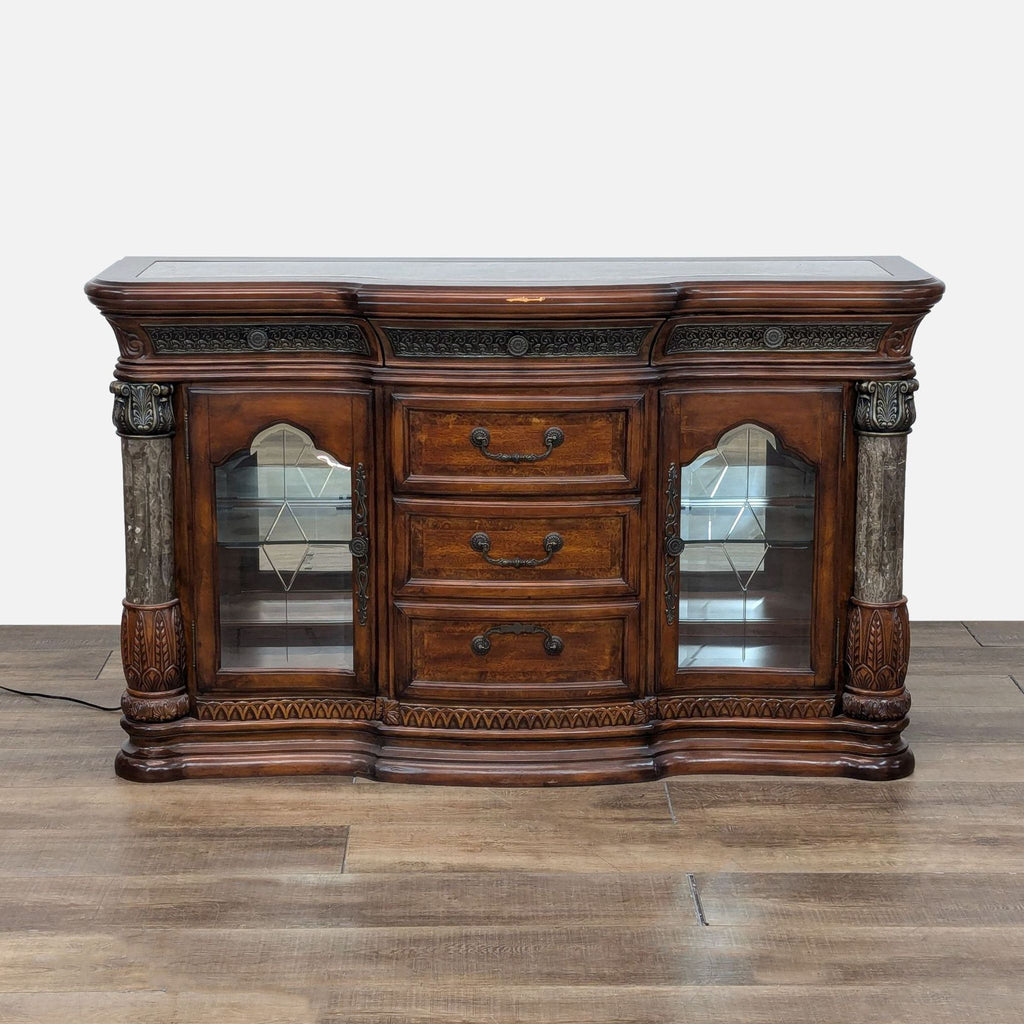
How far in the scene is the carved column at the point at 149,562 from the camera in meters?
3.56

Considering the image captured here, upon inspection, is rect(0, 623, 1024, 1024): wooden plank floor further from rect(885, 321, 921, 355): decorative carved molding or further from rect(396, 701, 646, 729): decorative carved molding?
rect(885, 321, 921, 355): decorative carved molding

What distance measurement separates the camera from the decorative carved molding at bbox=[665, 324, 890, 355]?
11.6 ft

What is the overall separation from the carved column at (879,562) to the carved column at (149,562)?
1.45 metres

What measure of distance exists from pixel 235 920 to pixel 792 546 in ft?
4.67

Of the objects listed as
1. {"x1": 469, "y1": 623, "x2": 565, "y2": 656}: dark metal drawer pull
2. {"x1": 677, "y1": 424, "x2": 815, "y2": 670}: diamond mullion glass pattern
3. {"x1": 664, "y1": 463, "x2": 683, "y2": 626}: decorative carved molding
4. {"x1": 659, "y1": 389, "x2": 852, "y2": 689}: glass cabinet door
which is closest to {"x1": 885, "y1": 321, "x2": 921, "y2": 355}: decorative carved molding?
{"x1": 659, "y1": 389, "x2": 852, "y2": 689}: glass cabinet door

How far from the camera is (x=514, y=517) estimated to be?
359 cm

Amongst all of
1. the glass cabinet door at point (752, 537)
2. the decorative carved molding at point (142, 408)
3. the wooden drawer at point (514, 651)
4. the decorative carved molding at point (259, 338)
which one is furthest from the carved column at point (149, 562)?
the glass cabinet door at point (752, 537)

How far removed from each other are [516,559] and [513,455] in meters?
0.23

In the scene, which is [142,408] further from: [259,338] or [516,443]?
[516,443]

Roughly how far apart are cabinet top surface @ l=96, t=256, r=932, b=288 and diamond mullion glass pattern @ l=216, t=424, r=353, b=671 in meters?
0.36

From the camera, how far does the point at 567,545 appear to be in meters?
3.62

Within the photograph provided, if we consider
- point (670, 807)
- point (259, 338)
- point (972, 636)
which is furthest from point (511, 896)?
point (972, 636)

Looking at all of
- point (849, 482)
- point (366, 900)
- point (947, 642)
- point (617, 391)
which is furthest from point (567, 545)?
point (947, 642)

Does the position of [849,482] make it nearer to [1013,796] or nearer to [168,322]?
[1013,796]
